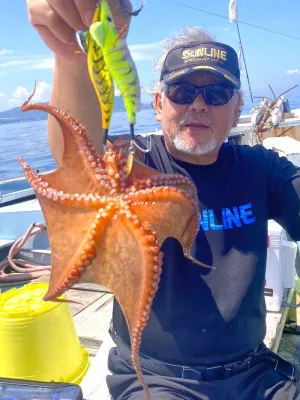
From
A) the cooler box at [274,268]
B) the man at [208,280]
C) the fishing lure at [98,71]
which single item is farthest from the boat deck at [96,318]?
the fishing lure at [98,71]

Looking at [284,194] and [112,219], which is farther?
[284,194]

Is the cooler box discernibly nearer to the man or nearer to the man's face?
the man

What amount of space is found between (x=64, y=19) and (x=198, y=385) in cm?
222

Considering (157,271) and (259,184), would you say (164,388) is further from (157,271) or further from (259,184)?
(259,184)

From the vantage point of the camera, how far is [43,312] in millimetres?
3453

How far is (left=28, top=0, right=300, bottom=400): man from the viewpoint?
2805 millimetres

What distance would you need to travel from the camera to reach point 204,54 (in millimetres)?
2863

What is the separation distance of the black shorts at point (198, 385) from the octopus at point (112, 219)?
88 centimetres

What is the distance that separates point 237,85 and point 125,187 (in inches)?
52.1

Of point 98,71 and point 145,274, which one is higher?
point 98,71

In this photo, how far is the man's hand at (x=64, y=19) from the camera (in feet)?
5.95

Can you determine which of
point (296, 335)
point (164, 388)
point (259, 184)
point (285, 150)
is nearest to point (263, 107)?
point (285, 150)

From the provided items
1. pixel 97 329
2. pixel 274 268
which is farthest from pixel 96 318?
pixel 274 268

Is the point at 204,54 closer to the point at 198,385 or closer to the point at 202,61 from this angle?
the point at 202,61
